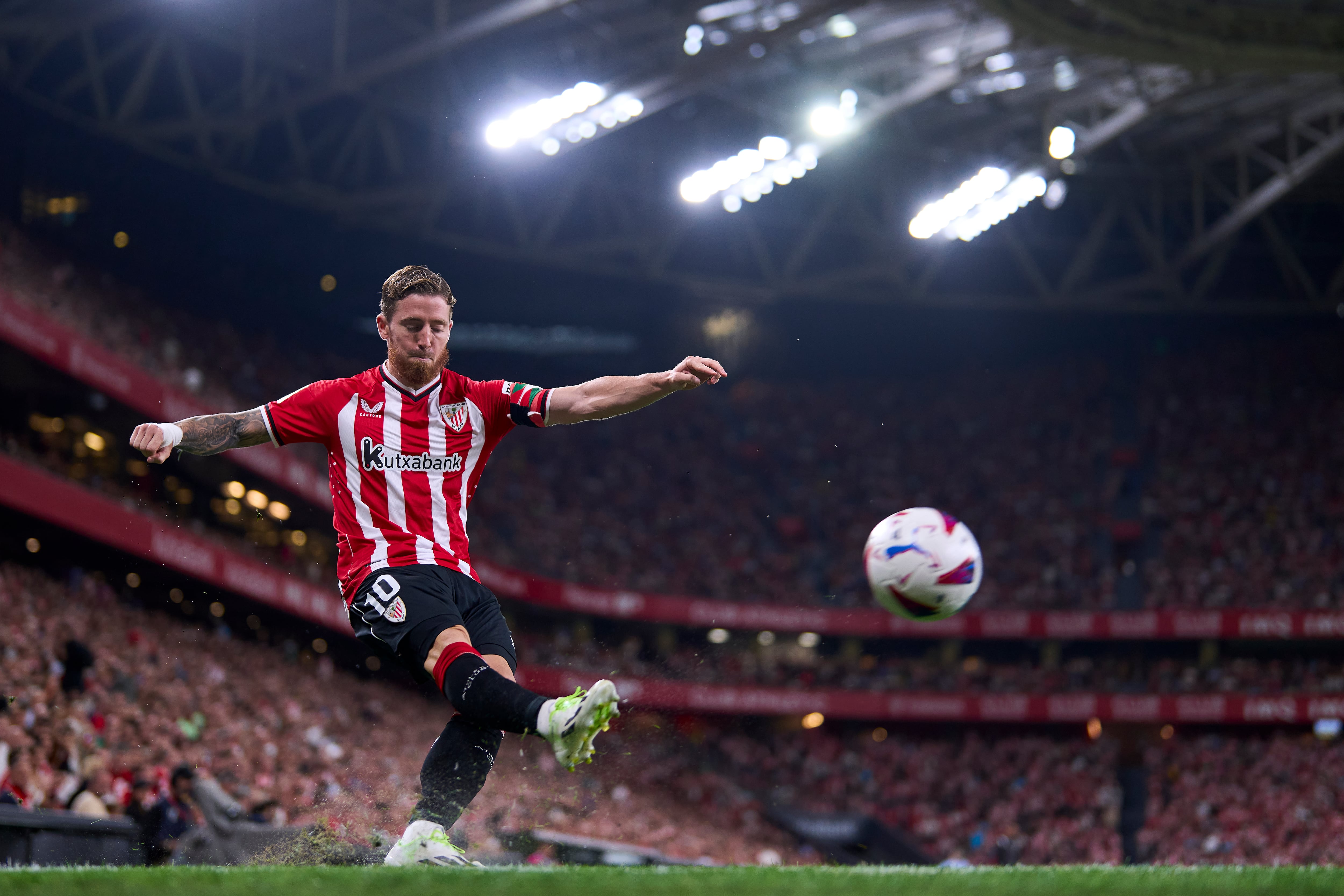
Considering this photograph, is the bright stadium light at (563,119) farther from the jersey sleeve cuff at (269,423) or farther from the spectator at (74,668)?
the jersey sleeve cuff at (269,423)

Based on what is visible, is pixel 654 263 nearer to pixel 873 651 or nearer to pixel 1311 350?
pixel 873 651

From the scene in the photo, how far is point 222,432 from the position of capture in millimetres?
5602

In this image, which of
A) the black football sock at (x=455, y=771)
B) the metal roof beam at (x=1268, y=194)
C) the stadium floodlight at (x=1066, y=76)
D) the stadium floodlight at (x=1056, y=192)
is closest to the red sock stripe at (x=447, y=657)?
the black football sock at (x=455, y=771)

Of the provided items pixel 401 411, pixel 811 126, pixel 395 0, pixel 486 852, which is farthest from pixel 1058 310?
pixel 401 411

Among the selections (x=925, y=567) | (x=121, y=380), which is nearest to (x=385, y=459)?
(x=925, y=567)

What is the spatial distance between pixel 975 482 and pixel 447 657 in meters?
32.5

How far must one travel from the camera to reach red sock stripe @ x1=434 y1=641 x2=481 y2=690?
504 centimetres

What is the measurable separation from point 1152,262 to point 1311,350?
6.48 m

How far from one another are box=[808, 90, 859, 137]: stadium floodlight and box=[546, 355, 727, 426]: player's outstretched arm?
20.7 meters

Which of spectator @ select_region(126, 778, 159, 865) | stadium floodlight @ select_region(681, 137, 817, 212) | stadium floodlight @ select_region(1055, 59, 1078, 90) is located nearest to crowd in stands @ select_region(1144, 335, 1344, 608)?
stadium floodlight @ select_region(1055, 59, 1078, 90)

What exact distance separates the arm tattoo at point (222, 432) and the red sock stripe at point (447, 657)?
52.1 inches

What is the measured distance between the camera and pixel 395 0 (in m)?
23.2

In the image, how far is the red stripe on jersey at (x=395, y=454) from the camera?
5.54 meters

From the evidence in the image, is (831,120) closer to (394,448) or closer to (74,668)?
(74,668)
